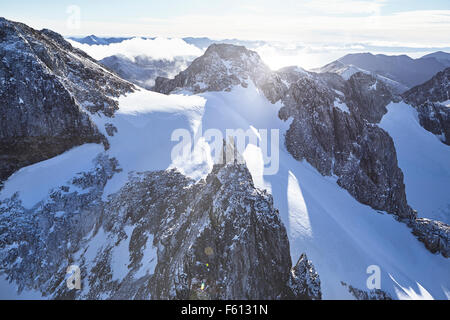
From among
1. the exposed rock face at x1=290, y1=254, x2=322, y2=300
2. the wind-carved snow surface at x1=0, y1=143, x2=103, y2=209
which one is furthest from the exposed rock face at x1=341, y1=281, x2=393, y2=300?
the wind-carved snow surface at x1=0, y1=143, x2=103, y2=209

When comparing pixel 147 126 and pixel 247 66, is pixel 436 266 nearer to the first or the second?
pixel 147 126

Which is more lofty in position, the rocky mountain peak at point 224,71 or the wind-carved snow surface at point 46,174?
the rocky mountain peak at point 224,71

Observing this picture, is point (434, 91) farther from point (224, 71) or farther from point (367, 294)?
point (367, 294)

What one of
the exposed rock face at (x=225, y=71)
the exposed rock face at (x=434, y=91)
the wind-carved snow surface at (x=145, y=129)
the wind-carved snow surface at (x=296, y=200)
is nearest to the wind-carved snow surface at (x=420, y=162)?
the exposed rock face at (x=434, y=91)

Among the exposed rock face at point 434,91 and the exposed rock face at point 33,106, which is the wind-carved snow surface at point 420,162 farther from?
the exposed rock face at point 33,106

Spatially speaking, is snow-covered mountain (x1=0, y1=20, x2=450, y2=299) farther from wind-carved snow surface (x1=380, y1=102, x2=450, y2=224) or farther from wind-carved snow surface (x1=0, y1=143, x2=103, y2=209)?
wind-carved snow surface (x1=380, y1=102, x2=450, y2=224)

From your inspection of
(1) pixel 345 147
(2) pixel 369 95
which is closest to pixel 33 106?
(1) pixel 345 147
